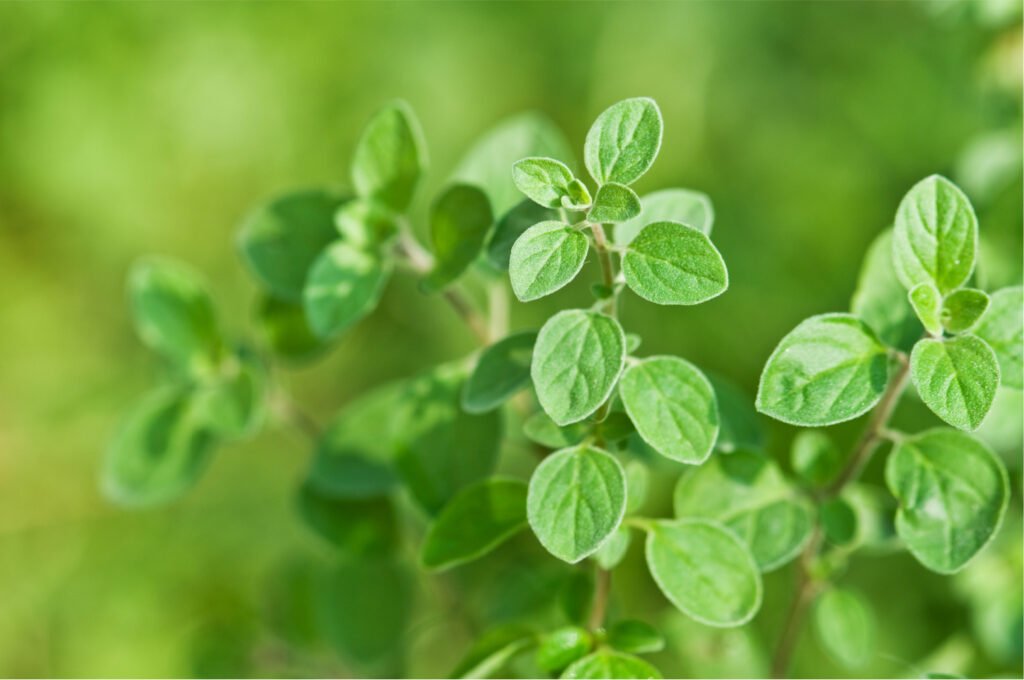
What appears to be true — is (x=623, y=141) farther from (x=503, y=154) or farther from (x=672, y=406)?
(x=503, y=154)

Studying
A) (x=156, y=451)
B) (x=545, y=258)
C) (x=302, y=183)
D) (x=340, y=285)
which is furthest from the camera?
(x=302, y=183)

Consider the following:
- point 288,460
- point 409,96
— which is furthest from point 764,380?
point 409,96

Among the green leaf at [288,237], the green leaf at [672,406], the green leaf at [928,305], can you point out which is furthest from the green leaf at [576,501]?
the green leaf at [288,237]

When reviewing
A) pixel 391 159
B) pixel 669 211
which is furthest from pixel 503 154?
pixel 669 211

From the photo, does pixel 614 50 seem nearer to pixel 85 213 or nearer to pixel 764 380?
pixel 85 213

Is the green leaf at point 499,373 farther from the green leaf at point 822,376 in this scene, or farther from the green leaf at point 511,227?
the green leaf at point 822,376

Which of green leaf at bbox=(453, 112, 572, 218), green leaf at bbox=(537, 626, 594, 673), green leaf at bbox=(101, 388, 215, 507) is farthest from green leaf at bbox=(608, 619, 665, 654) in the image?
green leaf at bbox=(101, 388, 215, 507)
